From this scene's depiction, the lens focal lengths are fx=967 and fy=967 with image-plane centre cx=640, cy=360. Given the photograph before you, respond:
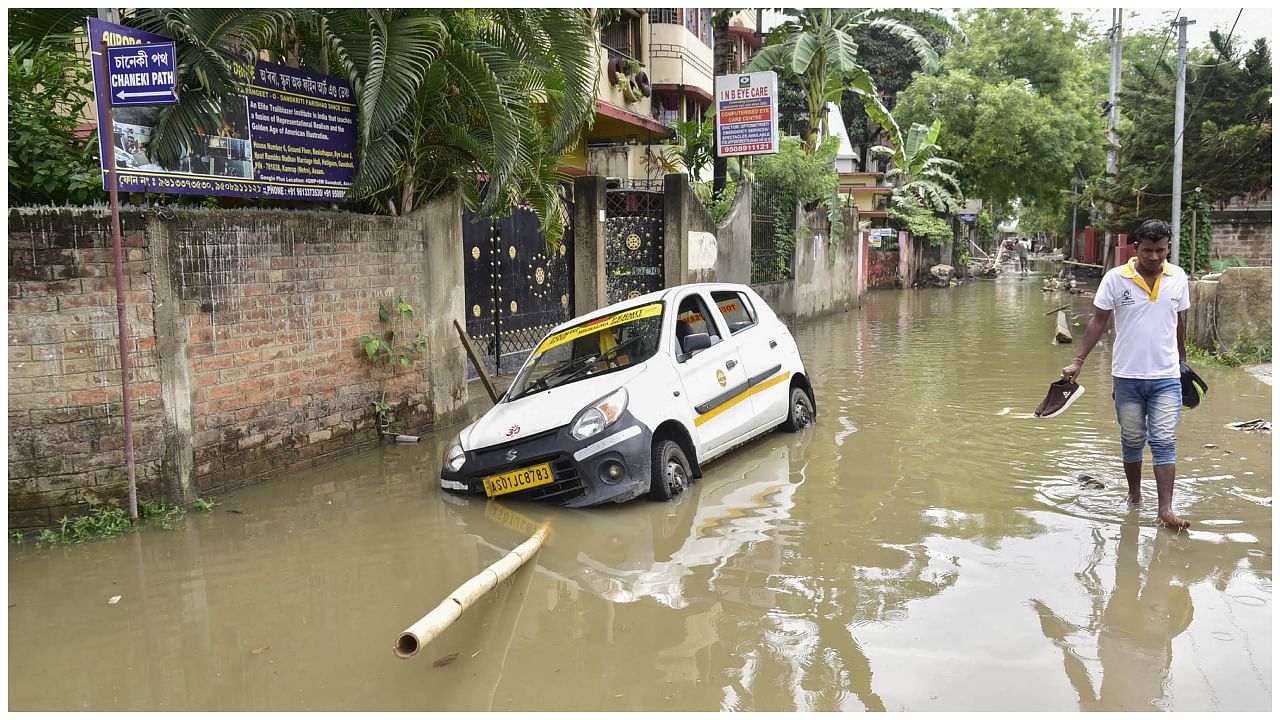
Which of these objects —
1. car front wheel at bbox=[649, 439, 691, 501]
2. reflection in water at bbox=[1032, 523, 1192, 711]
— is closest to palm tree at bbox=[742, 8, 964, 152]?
car front wheel at bbox=[649, 439, 691, 501]

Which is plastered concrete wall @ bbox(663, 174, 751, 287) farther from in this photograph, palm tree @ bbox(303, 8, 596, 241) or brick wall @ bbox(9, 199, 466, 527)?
brick wall @ bbox(9, 199, 466, 527)

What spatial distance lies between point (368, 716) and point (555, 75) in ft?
24.3

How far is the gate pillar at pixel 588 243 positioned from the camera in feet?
47.0

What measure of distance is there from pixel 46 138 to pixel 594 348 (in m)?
4.27

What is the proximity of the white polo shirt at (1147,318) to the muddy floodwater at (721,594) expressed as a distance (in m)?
1.01

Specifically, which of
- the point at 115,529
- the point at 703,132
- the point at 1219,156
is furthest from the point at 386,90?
the point at 1219,156

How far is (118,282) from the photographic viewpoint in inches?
256

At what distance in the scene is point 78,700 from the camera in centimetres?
418

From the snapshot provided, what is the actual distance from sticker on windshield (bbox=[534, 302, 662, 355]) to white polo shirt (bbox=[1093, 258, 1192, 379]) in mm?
3307

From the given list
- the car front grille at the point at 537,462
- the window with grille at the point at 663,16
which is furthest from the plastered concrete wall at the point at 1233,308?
the window with grille at the point at 663,16

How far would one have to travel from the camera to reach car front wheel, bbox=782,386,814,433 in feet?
30.6

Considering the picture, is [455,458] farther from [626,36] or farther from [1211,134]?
[1211,134]

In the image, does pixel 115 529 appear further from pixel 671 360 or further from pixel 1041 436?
pixel 1041 436

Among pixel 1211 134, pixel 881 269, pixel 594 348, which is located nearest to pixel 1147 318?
pixel 594 348
